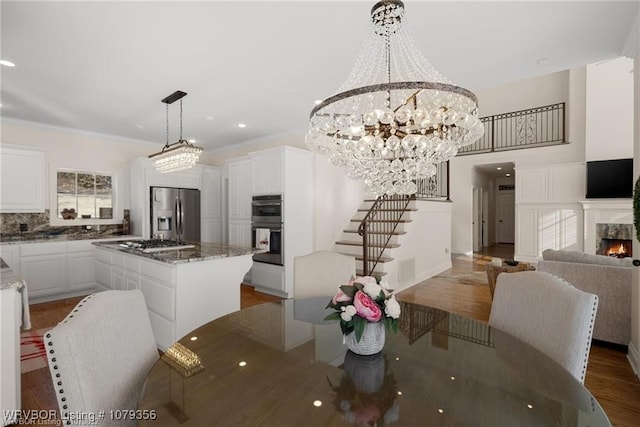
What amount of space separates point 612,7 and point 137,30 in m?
3.35

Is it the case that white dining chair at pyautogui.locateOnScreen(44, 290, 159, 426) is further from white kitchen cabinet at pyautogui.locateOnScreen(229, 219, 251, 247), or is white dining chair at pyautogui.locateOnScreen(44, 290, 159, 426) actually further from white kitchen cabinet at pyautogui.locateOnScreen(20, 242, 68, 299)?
white kitchen cabinet at pyautogui.locateOnScreen(20, 242, 68, 299)

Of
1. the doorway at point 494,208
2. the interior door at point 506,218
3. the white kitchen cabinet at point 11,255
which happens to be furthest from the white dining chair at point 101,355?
the interior door at point 506,218

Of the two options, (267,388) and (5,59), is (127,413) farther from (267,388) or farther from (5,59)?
(5,59)

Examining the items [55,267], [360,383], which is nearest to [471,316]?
[360,383]

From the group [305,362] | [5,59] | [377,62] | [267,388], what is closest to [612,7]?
[377,62]

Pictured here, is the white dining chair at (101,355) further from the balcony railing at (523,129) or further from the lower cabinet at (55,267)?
the balcony railing at (523,129)

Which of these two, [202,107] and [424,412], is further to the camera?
[202,107]

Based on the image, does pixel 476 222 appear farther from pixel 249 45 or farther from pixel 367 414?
pixel 367 414

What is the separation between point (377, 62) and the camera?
277 centimetres

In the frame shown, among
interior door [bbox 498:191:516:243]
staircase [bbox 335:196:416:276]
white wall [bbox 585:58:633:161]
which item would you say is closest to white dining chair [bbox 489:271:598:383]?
staircase [bbox 335:196:416:276]

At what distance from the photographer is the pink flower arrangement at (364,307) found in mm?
1151

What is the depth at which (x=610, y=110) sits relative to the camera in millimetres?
5984

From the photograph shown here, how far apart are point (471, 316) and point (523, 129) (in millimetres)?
7016

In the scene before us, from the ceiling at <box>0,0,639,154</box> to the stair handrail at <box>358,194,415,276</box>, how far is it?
7.31 feet
